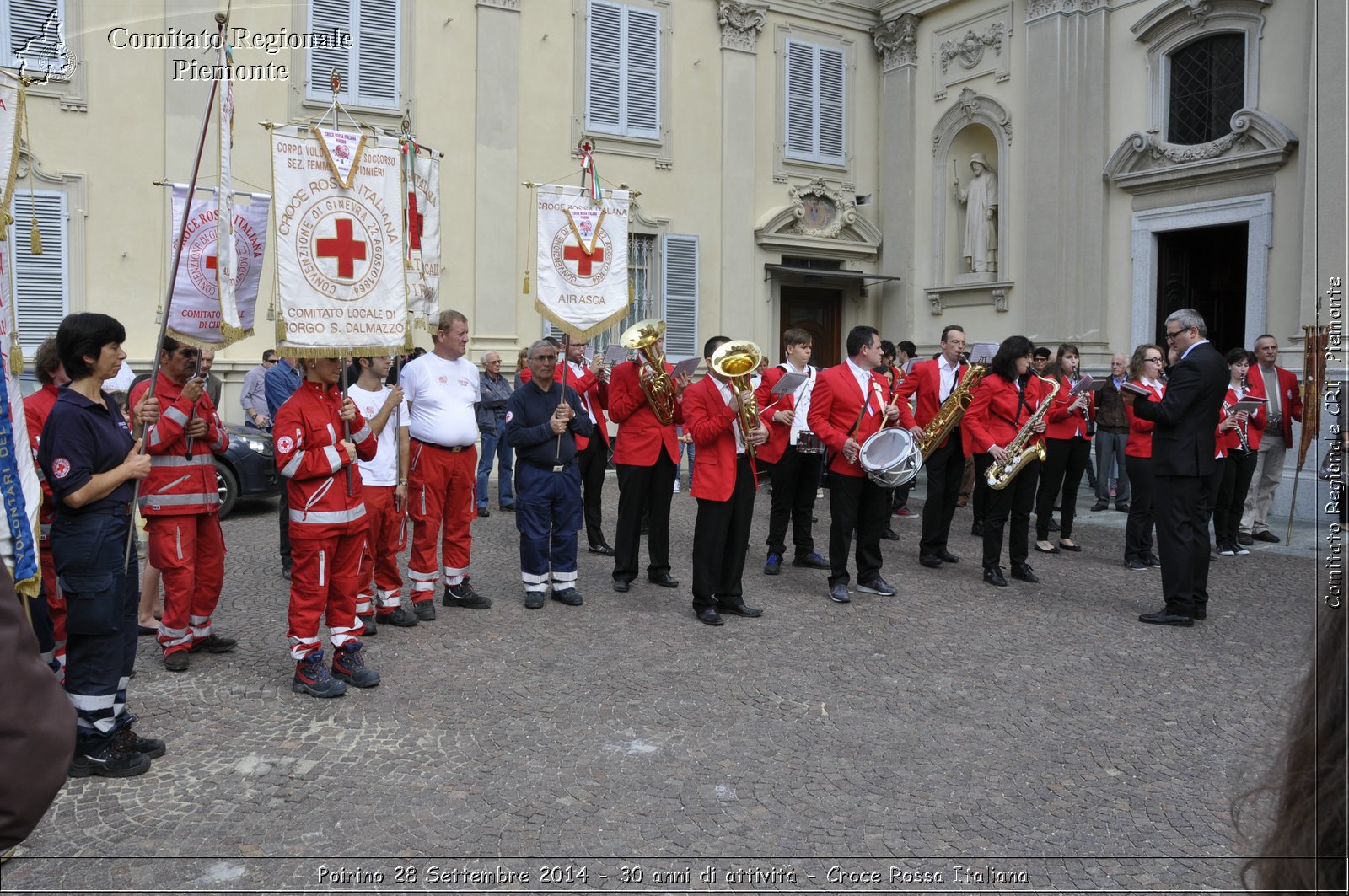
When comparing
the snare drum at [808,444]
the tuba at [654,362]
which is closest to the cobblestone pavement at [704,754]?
the tuba at [654,362]

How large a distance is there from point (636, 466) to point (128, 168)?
895 cm

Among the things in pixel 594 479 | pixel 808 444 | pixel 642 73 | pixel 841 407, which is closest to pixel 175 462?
pixel 594 479

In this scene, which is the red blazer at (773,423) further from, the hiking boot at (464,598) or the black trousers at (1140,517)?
Result: the black trousers at (1140,517)

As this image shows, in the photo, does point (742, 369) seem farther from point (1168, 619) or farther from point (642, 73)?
point (642, 73)

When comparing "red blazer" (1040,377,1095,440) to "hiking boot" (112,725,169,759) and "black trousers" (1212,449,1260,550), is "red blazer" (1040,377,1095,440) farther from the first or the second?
"hiking boot" (112,725,169,759)

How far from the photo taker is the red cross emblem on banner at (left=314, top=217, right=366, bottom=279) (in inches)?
219

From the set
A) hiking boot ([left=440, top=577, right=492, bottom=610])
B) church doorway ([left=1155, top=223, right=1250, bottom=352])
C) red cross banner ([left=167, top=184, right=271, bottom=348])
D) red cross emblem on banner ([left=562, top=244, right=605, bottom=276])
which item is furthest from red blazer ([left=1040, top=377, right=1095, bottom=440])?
red cross banner ([left=167, top=184, right=271, bottom=348])

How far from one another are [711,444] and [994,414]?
2.76 meters

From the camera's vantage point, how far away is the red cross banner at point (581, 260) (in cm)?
771

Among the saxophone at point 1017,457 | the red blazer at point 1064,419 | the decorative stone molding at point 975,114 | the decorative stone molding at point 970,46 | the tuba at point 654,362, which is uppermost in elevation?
the decorative stone molding at point 970,46

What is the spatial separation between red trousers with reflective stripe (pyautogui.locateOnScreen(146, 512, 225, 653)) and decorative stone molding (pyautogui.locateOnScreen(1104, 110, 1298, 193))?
41.3 feet

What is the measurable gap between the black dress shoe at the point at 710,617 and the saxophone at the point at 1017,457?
2703 mm

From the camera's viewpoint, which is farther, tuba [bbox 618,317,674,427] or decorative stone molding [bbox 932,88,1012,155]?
decorative stone molding [bbox 932,88,1012,155]

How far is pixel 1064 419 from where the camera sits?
948cm
